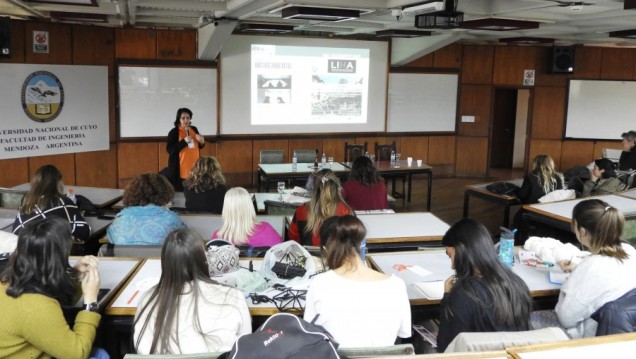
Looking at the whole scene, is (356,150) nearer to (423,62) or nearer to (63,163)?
(423,62)

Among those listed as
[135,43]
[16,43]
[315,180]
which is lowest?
[315,180]

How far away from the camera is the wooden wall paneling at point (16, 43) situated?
7965 mm

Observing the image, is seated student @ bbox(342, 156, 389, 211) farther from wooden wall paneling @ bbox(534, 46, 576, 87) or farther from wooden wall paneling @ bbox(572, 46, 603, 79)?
wooden wall paneling @ bbox(572, 46, 603, 79)

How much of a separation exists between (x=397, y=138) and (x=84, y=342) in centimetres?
953

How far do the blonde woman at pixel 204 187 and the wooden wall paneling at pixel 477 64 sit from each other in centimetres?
786

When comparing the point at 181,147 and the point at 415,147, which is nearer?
the point at 181,147

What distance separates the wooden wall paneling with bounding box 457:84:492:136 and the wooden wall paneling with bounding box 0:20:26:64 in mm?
8029

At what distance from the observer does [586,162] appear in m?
12.4

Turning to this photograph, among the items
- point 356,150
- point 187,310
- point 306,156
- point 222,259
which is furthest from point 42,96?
point 187,310

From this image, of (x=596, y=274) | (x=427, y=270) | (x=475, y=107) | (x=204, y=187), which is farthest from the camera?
(x=475, y=107)

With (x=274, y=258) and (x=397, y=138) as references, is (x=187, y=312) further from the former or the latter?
(x=397, y=138)

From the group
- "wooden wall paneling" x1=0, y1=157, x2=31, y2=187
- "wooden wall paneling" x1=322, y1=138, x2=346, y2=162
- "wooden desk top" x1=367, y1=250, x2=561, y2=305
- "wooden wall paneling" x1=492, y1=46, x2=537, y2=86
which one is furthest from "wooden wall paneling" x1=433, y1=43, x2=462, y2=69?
"wooden desk top" x1=367, y1=250, x2=561, y2=305

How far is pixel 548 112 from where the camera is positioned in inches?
481

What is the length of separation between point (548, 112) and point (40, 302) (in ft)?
38.5
